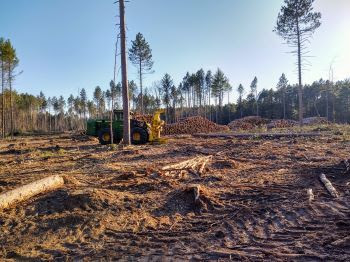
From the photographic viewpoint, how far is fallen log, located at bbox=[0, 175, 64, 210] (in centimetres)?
603

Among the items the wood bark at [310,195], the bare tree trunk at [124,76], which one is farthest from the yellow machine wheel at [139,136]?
the wood bark at [310,195]

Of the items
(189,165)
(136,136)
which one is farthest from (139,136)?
(189,165)

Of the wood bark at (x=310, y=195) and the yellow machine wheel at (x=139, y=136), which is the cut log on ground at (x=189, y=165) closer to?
the wood bark at (x=310, y=195)

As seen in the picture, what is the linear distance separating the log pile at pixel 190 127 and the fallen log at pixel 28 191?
23.4 meters

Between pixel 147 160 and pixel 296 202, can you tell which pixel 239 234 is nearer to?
pixel 296 202

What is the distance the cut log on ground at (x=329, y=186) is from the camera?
6.41 m

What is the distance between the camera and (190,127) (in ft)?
109

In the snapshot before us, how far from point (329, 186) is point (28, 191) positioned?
6266mm

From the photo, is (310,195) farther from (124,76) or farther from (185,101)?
(185,101)

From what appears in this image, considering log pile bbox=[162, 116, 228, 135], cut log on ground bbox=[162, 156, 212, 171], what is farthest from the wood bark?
log pile bbox=[162, 116, 228, 135]

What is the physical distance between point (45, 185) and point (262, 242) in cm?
490

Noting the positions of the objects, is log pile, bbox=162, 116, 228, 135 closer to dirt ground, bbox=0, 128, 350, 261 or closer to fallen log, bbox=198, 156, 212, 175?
fallen log, bbox=198, 156, 212, 175

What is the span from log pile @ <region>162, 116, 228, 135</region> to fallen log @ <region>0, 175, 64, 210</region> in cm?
2340

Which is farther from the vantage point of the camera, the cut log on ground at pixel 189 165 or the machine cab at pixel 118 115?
the machine cab at pixel 118 115
